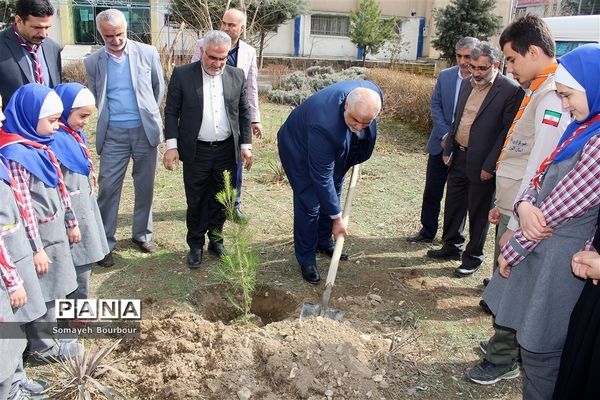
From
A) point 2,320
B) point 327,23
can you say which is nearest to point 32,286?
point 2,320

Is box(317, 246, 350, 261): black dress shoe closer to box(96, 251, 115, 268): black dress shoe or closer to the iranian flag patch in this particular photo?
box(96, 251, 115, 268): black dress shoe

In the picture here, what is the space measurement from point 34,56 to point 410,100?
7591 mm

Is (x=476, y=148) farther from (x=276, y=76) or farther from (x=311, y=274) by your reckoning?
(x=276, y=76)

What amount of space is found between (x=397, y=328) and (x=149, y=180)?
2.39 meters

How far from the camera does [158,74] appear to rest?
14.2 ft

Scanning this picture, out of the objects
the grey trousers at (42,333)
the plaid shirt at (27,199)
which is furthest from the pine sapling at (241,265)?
the plaid shirt at (27,199)

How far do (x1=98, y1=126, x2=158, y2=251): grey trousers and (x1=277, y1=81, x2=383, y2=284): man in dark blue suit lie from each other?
46.4 inches

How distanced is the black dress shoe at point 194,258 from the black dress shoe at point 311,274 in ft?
2.91

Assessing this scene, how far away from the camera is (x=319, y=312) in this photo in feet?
11.2

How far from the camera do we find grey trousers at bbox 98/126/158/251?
13.6ft

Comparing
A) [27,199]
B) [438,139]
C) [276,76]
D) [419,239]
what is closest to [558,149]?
[27,199]

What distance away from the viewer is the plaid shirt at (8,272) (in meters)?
2.17

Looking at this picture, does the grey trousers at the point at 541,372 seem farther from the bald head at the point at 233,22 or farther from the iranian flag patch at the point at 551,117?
the bald head at the point at 233,22

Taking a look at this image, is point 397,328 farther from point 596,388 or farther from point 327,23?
point 327,23
